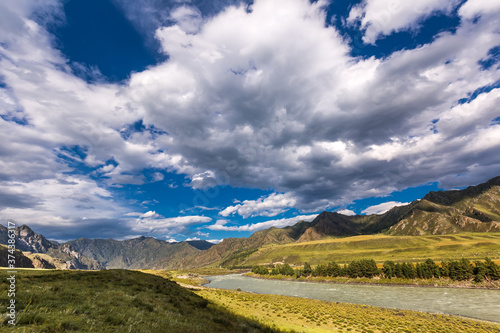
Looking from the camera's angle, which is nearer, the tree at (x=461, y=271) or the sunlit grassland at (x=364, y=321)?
the sunlit grassland at (x=364, y=321)

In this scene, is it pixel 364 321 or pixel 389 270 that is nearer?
pixel 364 321

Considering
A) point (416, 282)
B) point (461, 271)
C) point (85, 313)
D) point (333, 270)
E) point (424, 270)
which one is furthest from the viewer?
point (333, 270)

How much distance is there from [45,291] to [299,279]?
15144cm

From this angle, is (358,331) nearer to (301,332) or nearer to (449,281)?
(301,332)

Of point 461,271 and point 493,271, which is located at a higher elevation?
point 493,271

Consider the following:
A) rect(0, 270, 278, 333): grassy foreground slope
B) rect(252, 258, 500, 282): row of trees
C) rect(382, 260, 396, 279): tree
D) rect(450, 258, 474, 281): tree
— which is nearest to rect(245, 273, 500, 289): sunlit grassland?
rect(450, 258, 474, 281): tree

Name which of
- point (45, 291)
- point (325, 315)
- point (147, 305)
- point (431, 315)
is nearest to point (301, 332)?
point (325, 315)

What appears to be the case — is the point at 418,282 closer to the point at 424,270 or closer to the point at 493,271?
the point at 424,270

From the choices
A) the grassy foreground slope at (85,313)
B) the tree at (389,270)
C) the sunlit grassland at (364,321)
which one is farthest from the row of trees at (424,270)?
the grassy foreground slope at (85,313)

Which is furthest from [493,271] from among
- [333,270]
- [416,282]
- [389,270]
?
[333,270]

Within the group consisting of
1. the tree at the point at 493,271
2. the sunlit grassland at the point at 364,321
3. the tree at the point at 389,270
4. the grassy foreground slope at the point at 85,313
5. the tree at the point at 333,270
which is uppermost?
the grassy foreground slope at the point at 85,313

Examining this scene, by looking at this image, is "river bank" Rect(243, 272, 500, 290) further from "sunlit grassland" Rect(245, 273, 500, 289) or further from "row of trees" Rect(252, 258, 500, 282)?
"row of trees" Rect(252, 258, 500, 282)

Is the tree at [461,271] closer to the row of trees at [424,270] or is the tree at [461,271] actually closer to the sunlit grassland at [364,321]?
the row of trees at [424,270]

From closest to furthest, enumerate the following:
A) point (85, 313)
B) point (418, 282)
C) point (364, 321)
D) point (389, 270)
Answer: point (85, 313) < point (364, 321) < point (418, 282) < point (389, 270)
